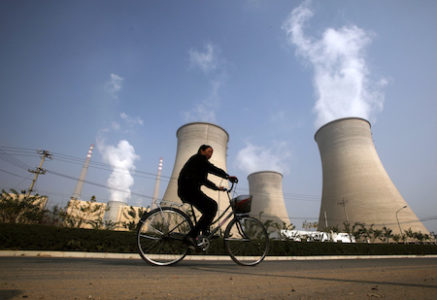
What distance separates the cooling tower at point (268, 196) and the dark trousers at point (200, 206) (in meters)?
27.4

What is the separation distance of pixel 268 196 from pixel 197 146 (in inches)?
660

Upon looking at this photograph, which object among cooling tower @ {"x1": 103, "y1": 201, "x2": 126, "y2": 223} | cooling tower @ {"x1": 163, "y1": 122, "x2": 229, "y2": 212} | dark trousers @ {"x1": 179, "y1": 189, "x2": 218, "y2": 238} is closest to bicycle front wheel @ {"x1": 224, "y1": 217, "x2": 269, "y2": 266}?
dark trousers @ {"x1": 179, "y1": 189, "x2": 218, "y2": 238}

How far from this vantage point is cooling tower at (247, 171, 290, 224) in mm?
29800

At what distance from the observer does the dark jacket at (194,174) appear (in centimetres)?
243

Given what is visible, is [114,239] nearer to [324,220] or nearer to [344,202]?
[344,202]

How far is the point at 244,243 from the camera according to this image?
270cm

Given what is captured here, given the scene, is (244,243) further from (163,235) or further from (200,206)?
(163,235)

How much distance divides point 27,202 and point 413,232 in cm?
3002

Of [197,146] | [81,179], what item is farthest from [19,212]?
[81,179]

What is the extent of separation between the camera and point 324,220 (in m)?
24.8

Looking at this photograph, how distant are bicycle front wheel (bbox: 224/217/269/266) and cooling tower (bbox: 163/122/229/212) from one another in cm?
1526

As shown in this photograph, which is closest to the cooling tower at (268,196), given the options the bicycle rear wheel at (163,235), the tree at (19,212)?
the tree at (19,212)

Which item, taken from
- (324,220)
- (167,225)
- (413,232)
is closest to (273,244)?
(167,225)

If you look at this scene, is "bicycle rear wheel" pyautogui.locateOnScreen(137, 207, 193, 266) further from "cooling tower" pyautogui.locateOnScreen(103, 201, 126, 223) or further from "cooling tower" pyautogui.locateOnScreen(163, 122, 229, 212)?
"cooling tower" pyautogui.locateOnScreen(103, 201, 126, 223)
